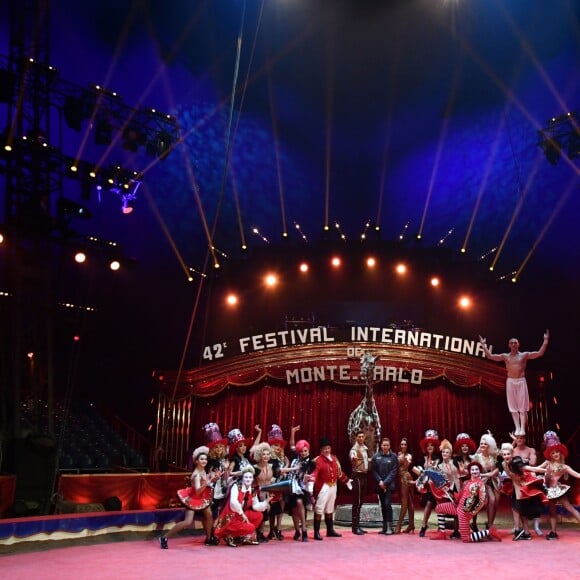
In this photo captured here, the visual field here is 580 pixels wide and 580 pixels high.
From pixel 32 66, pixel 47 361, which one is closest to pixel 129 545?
pixel 47 361

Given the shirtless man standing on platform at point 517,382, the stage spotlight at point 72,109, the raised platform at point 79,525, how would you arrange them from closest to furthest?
the raised platform at point 79,525, the shirtless man standing on platform at point 517,382, the stage spotlight at point 72,109

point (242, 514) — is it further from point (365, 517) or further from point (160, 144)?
point (160, 144)

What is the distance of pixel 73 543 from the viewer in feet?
26.2

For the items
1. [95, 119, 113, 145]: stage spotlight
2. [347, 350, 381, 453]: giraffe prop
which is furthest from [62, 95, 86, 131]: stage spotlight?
[347, 350, 381, 453]: giraffe prop

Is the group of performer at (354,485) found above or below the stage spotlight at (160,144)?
below

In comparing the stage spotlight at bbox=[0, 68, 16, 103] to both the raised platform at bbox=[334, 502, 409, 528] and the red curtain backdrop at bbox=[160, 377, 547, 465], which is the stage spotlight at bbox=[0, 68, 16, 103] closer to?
the red curtain backdrop at bbox=[160, 377, 547, 465]

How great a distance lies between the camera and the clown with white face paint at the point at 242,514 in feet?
25.9

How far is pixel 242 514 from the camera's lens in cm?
791

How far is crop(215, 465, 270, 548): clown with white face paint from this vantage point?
7906 millimetres

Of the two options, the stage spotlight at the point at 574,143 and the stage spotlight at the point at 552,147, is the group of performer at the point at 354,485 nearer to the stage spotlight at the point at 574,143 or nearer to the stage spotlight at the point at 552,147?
the stage spotlight at the point at 574,143

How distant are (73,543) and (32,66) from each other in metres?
9.31

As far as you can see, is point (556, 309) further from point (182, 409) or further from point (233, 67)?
point (233, 67)

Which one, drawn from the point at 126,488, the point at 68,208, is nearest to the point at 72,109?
the point at 68,208

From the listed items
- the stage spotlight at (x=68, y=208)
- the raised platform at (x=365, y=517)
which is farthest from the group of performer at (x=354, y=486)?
the stage spotlight at (x=68, y=208)
